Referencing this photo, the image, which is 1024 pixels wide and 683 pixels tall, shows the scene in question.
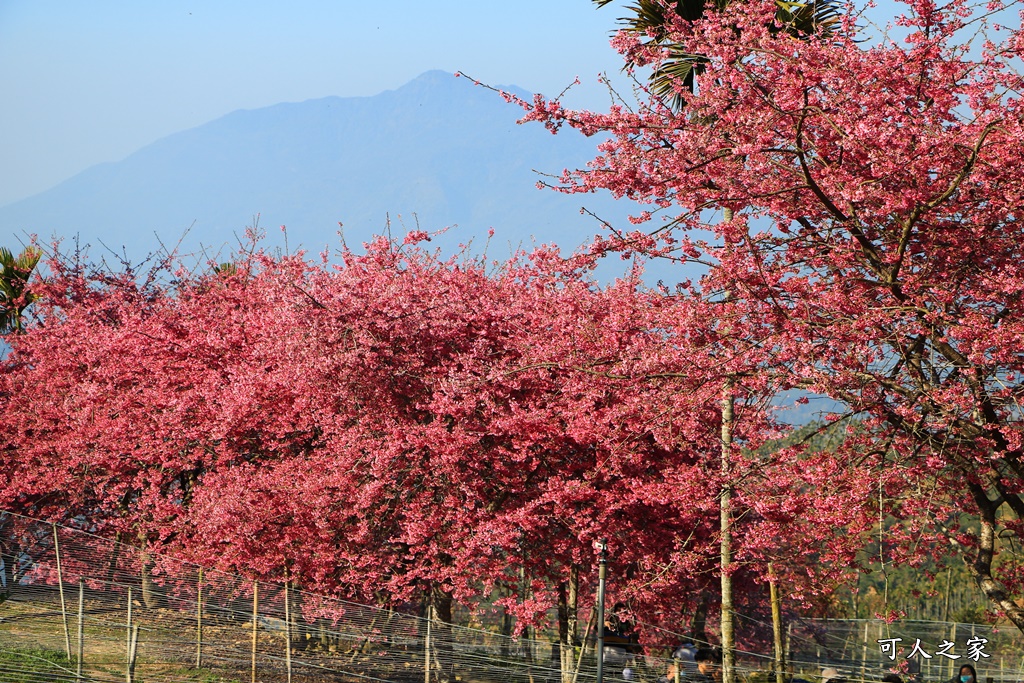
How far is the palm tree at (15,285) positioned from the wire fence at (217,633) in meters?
12.5

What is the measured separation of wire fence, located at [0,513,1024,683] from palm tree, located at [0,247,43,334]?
12.5m

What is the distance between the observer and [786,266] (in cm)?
1058

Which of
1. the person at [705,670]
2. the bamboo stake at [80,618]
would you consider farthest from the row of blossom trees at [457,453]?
the bamboo stake at [80,618]

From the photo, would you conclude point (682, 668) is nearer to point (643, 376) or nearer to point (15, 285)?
point (643, 376)

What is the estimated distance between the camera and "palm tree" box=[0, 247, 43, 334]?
2575cm

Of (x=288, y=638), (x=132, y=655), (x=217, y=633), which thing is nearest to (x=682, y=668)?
(x=288, y=638)

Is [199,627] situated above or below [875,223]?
below

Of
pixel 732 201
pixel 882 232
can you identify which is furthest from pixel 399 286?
pixel 882 232

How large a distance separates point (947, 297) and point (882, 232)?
0.90m

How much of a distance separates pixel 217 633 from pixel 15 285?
1523 centimetres

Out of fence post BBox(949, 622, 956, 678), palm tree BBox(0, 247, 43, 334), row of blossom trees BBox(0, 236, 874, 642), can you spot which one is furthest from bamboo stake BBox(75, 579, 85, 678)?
fence post BBox(949, 622, 956, 678)

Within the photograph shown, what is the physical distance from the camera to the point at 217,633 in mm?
14578

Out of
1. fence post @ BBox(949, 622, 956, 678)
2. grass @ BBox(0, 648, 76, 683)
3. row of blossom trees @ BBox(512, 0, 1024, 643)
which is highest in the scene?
row of blossom trees @ BBox(512, 0, 1024, 643)

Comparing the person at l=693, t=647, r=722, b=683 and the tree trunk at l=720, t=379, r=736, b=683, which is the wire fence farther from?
the tree trunk at l=720, t=379, r=736, b=683
